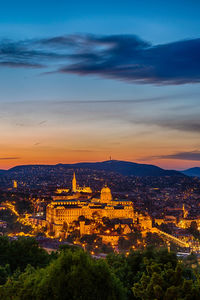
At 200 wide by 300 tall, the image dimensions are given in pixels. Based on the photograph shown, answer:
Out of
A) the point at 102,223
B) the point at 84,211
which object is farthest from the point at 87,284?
the point at 84,211

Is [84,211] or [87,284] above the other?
[87,284]

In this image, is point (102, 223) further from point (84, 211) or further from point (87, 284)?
point (87, 284)

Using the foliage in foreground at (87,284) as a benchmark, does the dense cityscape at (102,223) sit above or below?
below

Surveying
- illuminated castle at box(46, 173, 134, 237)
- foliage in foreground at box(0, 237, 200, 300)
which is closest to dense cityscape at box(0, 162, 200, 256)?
illuminated castle at box(46, 173, 134, 237)

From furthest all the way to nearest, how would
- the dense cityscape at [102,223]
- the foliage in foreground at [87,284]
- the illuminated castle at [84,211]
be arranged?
1. the illuminated castle at [84,211]
2. the dense cityscape at [102,223]
3. the foliage in foreground at [87,284]

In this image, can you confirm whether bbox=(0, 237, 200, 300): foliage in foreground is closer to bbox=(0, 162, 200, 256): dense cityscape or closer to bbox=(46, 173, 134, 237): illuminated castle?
bbox=(0, 162, 200, 256): dense cityscape

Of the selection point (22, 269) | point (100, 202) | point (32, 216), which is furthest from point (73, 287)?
point (100, 202)

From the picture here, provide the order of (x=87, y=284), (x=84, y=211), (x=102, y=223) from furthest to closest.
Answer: (x=84, y=211)
(x=102, y=223)
(x=87, y=284)

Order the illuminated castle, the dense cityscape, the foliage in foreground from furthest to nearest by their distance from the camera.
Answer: the illuminated castle → the dense cityscape → the foliage in foreground

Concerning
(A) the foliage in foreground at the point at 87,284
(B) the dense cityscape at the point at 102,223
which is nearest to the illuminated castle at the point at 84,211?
(B) the dense cityscape at the point at 102,223

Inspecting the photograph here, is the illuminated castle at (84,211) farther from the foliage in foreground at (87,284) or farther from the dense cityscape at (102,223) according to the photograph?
the foliage in foreground at (87,284)

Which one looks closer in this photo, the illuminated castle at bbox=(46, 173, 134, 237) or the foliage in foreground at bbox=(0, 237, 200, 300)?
the foliage in foreground at bbox=(0, 237, 200, 300)
